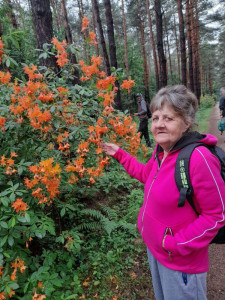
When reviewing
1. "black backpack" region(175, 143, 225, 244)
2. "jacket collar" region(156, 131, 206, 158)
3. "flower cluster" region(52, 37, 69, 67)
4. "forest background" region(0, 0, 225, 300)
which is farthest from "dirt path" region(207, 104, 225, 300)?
"flower cluster" region(52, 37, 69, 67)

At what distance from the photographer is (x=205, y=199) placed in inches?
46.9

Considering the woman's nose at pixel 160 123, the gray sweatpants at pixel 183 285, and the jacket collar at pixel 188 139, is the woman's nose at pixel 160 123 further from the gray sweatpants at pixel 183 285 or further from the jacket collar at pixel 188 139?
the gray sweatpants at pixel 183 285

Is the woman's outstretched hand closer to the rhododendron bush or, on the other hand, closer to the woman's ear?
the rhododendron bush

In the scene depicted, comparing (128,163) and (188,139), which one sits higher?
(188,139)

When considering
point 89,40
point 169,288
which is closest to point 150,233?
point 169,288

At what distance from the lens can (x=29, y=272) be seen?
2242 mm

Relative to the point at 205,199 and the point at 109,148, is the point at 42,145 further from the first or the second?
the point at 205,199

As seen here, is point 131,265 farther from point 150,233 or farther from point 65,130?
point 65,130

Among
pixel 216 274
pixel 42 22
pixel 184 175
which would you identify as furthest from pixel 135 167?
pixel 42 22

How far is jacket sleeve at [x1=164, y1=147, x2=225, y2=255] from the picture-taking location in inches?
46.3

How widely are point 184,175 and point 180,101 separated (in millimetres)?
466

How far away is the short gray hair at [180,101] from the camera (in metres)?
1.35

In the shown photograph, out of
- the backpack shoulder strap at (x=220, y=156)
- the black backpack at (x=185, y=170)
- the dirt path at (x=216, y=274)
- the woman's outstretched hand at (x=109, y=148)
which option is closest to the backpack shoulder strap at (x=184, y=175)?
the black backpack at (x=185, y=170)

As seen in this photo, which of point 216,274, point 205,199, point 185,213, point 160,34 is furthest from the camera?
point 160,34
